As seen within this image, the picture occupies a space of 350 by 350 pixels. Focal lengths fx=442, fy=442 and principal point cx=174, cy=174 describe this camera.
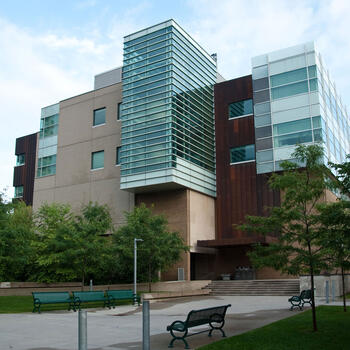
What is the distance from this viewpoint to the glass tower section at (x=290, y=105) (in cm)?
3697

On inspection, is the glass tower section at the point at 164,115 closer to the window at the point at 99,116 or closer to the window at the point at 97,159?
the window at the point at 97,159

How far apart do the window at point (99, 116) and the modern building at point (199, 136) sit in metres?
0.11

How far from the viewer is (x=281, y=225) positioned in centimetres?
1377

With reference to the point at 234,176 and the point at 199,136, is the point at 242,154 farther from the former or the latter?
the point at 199,136

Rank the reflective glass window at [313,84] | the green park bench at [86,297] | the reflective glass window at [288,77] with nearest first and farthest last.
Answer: the green park bench at [86,297] < the reflective glass window at [313,84] < the reflective glass window at [288,77]

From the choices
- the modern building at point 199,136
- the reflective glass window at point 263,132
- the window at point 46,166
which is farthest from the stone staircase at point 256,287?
the window at point 46,166

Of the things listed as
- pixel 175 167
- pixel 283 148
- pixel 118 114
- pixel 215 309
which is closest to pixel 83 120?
pixel 118 114

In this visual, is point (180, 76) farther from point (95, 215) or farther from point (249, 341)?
point (249, 341)

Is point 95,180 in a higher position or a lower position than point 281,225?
higher

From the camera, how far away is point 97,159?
143 ft

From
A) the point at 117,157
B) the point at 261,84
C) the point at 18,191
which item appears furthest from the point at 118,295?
the point at 18,191

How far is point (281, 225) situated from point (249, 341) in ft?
13.5

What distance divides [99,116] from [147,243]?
766 inches

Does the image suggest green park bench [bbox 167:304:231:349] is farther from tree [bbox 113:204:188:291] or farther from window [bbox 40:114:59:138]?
window [bbox 40:114:59:138]
